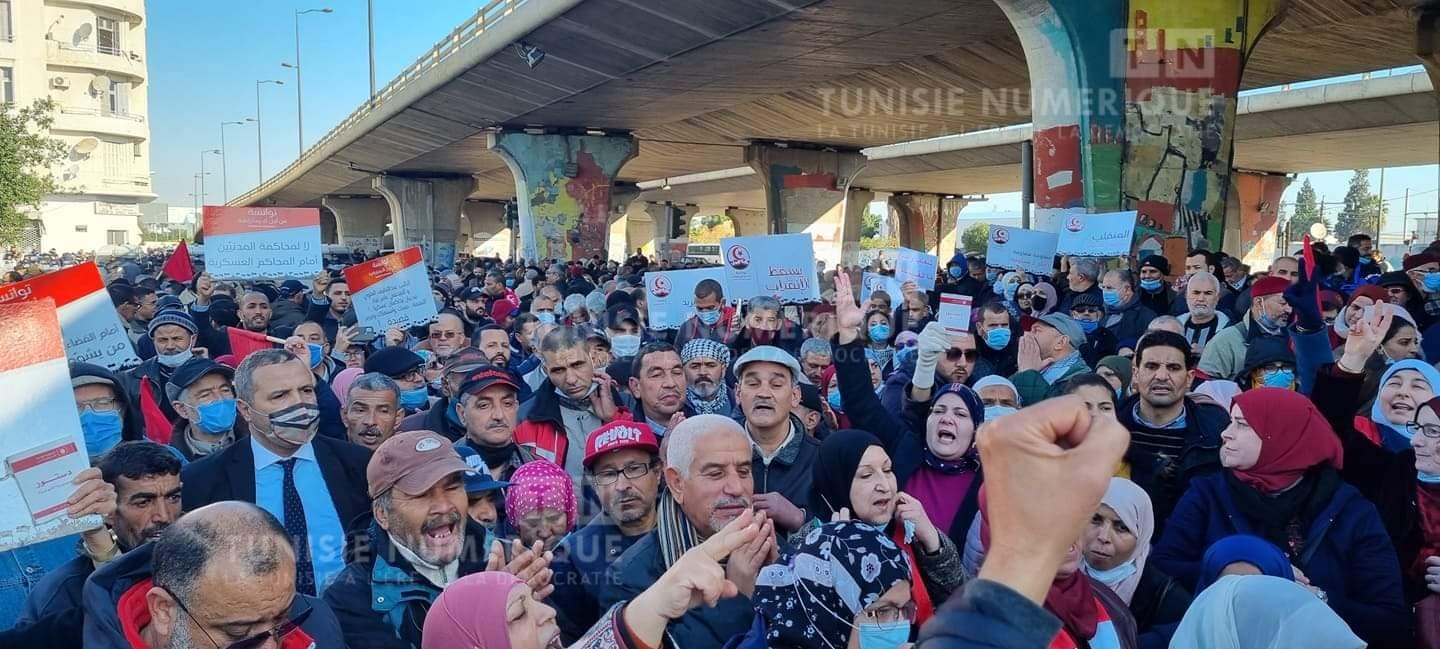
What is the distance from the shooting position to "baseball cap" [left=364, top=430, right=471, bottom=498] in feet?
11.1

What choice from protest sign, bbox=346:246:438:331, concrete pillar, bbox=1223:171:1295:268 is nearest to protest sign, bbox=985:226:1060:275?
protest sign, bbox=346:246:438:331

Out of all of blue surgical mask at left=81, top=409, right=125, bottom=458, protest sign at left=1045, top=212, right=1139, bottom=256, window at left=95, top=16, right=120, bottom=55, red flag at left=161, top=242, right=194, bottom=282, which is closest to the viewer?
blue surgical mask at left=81, top=409, right=125, bottom=458

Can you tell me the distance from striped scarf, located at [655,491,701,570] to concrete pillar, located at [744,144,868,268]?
31646 mm

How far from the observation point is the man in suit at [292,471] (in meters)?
4.05

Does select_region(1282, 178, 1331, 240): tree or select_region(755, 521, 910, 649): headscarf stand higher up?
select_region(1282, 178, 1331, 240): tree

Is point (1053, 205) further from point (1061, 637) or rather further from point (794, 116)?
point (794, 116)

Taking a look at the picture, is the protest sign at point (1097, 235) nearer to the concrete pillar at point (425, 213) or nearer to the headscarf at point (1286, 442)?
the headscarf at point (1286, 442)

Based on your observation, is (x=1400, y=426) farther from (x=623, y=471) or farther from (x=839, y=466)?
(x=623, y=471)

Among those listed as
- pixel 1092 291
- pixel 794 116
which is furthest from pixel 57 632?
pixel 794 116

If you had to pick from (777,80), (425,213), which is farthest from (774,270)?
(425,213)

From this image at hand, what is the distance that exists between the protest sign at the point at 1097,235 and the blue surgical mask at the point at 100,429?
8818mm

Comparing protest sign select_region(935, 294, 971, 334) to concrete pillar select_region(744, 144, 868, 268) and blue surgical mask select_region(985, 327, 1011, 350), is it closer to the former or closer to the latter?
blue surgical mask select_region(985, 327, 1011, 350)

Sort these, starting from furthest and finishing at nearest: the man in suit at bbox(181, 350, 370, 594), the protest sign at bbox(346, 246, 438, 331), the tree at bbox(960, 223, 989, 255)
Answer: the tree at bbox(960, 223, 989, 255), the protest sign at bbox(346, 246, 438, 331), the man in suit at bbox(181, 350, 370, 594)

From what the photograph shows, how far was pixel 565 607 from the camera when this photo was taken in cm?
350
